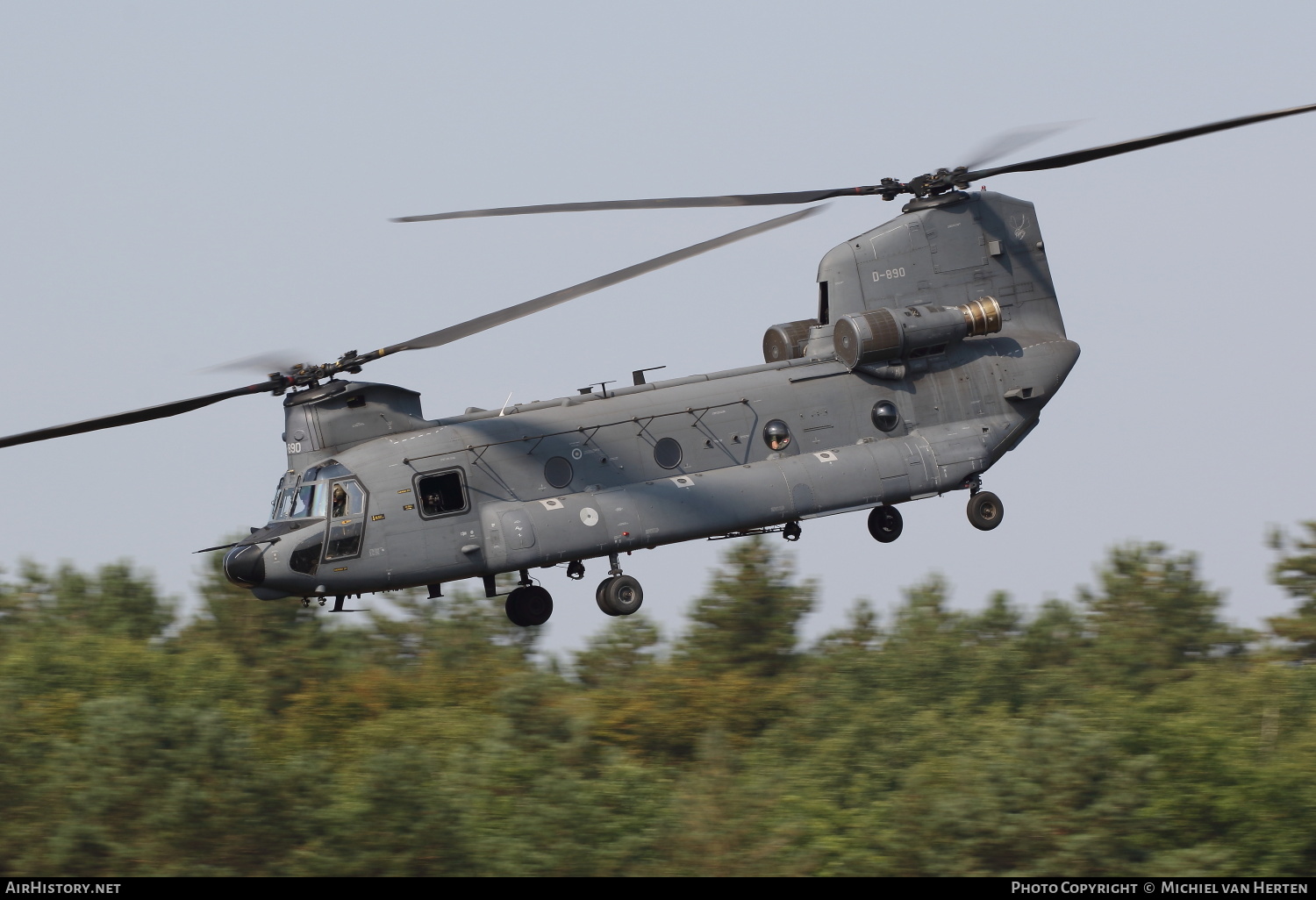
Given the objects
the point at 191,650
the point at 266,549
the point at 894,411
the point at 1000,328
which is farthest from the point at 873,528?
the point at 191,650

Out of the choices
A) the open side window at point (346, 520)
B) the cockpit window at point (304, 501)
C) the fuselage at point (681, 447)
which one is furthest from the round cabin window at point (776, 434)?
the cockpit window at point (304, 501)

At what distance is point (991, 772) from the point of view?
124ft

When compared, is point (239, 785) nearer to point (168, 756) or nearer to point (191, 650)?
point (168, 756)

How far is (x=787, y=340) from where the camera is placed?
2750 cm

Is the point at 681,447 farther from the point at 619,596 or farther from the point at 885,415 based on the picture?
the point at 885,415

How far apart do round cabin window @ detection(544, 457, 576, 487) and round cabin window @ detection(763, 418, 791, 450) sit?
10.9 feet

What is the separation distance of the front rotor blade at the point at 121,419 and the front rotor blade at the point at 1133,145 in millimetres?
13006

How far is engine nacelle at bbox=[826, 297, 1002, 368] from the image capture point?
25891mm

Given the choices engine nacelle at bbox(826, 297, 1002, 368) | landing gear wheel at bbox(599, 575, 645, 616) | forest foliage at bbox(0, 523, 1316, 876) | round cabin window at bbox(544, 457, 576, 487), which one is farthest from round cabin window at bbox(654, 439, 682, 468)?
forest foliage at bbox(0, 523, 1316, 876)

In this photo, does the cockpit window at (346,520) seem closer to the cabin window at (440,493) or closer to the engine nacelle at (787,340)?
the cabin window at (440,493)

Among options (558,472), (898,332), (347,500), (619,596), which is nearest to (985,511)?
(898,332)

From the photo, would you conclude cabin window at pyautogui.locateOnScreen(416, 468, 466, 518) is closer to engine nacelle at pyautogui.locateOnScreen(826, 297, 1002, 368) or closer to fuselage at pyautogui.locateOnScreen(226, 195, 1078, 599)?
fuselage at pyautogui.locateOnScreen(226, 195, 1078, 599)

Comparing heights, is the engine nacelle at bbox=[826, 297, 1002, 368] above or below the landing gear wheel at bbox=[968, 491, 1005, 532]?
above
